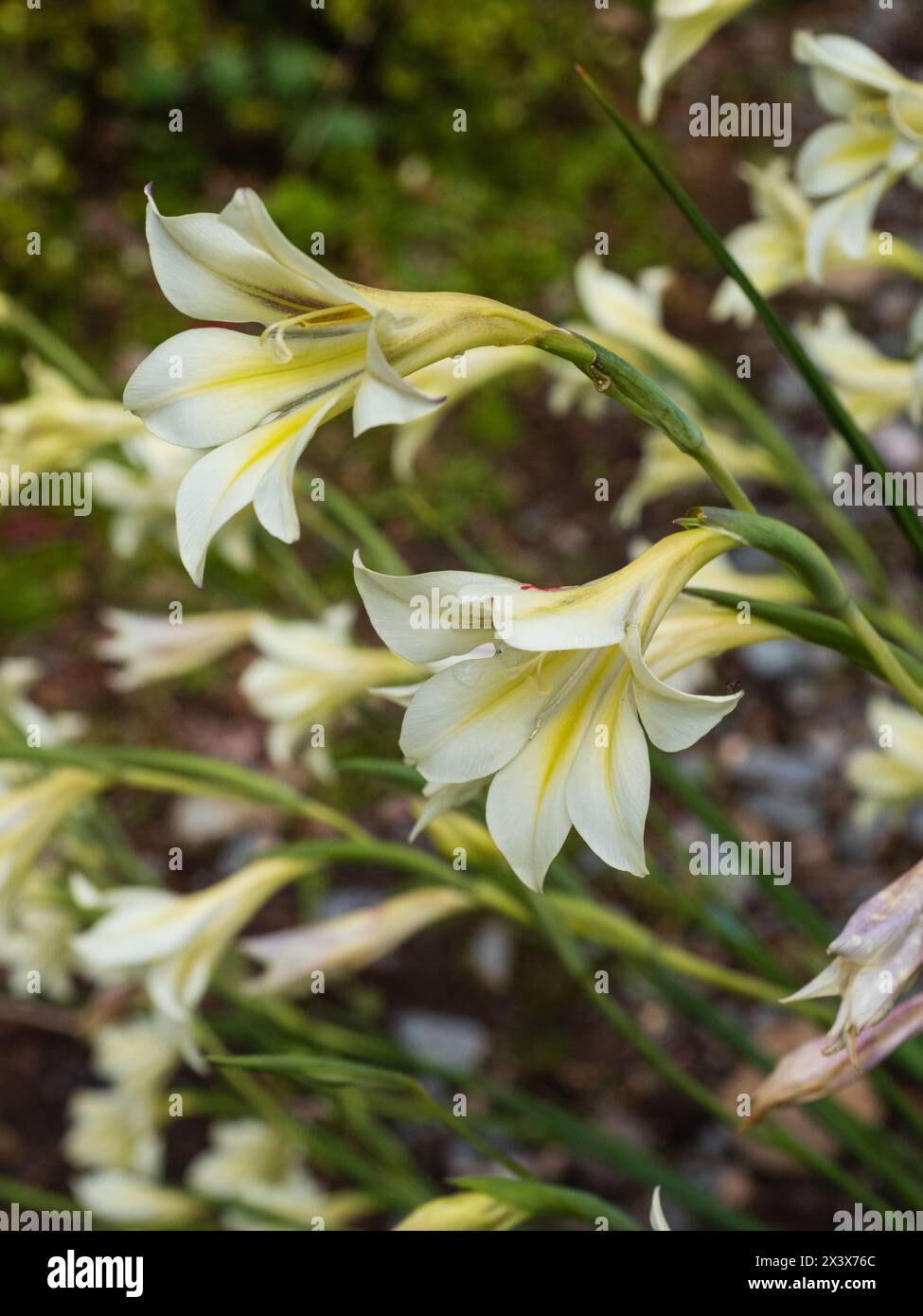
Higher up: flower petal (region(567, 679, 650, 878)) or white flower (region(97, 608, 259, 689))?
white flower (region(97, 608, 259, 689))

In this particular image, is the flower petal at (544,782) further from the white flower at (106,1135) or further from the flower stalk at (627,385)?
the white flower at (106,1135)

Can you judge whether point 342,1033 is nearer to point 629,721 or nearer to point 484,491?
point 629,721

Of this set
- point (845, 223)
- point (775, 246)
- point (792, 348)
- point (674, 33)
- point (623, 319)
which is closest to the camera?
point (792, 348)

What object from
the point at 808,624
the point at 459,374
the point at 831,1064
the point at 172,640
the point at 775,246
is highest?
the point at 775,246

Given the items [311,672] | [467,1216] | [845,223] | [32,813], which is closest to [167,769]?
[32,813]

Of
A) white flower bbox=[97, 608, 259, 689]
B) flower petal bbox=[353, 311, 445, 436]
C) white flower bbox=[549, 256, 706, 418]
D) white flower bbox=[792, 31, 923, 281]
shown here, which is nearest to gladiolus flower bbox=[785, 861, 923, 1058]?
flower petal bbox=[353, 311, 445, 436]

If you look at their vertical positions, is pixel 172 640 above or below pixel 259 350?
above

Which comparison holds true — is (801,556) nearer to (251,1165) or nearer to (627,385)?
(627,385)

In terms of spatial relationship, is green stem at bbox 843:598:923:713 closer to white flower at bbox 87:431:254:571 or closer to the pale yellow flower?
white flower at bbox 87:431:254:571
